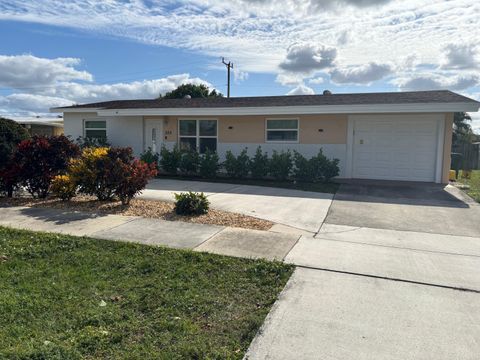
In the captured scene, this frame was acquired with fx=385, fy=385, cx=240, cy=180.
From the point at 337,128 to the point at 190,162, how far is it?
231 inches

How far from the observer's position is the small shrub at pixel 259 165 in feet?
47.4

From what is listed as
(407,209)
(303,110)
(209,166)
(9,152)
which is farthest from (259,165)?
(9,152)

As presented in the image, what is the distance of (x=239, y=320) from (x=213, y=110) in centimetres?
1275

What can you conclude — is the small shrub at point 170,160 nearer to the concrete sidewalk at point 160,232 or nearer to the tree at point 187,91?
the concrete sidewalk at point 160,232

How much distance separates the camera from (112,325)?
3.39 m

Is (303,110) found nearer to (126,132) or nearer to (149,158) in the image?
(149,158)

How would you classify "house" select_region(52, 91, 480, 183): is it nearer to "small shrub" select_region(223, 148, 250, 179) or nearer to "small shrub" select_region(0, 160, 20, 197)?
"small shrub" select_region(223, 148, 250, 179)

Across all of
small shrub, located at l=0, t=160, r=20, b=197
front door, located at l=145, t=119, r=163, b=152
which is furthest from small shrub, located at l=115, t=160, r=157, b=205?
front door, located at l=145, t=119, r=163, b=152

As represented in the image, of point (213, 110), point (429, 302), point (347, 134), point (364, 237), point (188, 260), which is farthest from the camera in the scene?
point (213, 110)

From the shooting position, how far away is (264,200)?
10094 mm

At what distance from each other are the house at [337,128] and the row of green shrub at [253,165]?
787 mm

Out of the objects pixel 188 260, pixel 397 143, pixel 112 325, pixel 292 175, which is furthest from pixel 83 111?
pixel 112 325

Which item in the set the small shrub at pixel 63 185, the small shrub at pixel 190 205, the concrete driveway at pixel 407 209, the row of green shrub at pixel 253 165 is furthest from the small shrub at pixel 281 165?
the small shrub at pixel 63 185

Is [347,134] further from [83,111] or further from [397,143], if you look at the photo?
[83,111]
